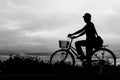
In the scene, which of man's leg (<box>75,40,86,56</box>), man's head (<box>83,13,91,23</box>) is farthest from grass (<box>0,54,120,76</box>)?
man's head (<box>83,13,91,23</box>)

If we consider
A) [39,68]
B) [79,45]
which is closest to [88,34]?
[79,45]

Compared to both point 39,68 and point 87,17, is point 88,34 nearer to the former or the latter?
point 87,17

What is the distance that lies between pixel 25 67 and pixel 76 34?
8.77 feet

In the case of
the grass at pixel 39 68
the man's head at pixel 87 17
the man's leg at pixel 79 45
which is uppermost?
the man's head at pixel 87 17

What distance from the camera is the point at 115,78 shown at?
8.44 m

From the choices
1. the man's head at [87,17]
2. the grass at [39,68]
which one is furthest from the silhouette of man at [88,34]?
the grass at [39,68]

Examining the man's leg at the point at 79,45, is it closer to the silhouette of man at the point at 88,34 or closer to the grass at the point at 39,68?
the silhouette of man at the point at 88,34

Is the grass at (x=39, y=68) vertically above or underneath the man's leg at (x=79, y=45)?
underneath

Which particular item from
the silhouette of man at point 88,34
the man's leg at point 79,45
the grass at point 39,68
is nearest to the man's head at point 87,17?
the silhouette of man at point 88,34

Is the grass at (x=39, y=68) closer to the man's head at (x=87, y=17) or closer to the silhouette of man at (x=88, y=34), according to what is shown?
the silhouette of man at (x=88, y=34)

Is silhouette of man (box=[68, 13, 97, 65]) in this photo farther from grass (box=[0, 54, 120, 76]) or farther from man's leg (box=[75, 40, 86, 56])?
grass (box=[0, 54, 120, 76])

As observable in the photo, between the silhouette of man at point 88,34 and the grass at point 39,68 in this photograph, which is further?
the grass at point 39,68

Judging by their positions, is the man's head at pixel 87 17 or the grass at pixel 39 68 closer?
the man's head at pixel 87 17

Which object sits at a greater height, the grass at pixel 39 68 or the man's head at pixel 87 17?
the man's head at pixel 87 17
